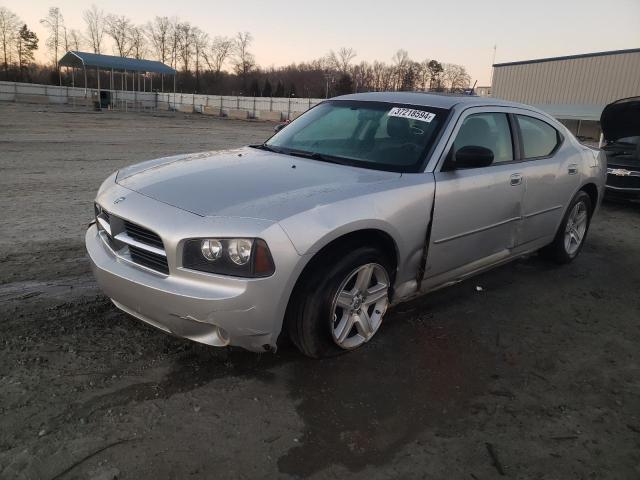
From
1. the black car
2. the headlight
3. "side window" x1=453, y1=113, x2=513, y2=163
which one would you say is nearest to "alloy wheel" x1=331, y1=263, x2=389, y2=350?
the headlight

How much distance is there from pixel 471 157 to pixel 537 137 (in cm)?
151

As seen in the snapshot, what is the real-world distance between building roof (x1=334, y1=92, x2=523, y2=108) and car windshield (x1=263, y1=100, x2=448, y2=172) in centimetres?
8

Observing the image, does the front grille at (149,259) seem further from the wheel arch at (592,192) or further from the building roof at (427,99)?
the wheel arch at (592,192)

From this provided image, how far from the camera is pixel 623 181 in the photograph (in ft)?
28.7

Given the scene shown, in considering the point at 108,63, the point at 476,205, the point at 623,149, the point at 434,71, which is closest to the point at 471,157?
the point at 476,205

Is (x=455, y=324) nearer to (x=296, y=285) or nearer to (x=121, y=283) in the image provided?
(x=296, y=285)

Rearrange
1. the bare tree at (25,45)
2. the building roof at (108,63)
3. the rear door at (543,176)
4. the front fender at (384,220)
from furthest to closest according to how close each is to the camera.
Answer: the bare tree at (25,45) → the building roof at (108,63) → the rear door at (543,176) → the front fender at (384,220)

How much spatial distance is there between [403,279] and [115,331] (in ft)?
6.31

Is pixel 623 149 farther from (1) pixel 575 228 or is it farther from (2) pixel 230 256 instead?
(2) pixel 230 256

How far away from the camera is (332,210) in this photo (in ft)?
9.10

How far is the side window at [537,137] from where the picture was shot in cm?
442

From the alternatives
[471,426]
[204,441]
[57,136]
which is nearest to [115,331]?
[204,441]

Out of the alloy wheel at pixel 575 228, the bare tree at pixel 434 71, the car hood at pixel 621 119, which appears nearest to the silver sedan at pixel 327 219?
the alloy wheel at pixel 575 228

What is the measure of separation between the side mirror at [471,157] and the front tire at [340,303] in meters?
0.93
